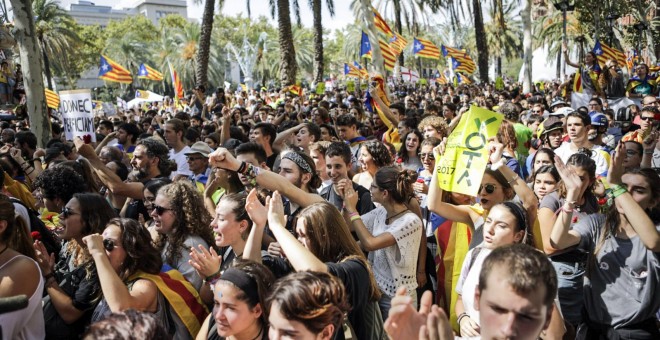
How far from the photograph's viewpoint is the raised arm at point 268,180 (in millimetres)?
3904

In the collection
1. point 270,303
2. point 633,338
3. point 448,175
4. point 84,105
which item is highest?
point 84,105

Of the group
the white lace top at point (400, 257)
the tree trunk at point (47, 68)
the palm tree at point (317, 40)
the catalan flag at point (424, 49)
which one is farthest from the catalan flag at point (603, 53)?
the tree trunk at point (47, 68)

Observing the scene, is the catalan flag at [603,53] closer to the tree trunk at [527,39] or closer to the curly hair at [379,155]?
the tree trunk at [527,39]

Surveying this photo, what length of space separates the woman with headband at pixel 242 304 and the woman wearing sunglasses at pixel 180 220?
3.86ft

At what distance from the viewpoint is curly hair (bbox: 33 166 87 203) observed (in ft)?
16.3

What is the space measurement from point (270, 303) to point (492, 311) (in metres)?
0.93

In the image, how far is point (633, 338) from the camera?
3.47 metres

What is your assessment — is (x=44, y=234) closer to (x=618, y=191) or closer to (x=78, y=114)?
(x=78, y=114)

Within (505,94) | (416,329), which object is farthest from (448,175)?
(505,94)

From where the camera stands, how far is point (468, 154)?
4223 mm

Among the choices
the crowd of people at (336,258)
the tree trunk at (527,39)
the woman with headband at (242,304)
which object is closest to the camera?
the crowd of people at (336,258)

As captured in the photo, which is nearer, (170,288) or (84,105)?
(170,288)

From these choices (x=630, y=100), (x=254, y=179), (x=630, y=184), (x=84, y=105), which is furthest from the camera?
Answer: (x=630, y=100)

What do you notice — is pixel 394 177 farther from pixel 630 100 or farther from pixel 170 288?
pixel 630 100
